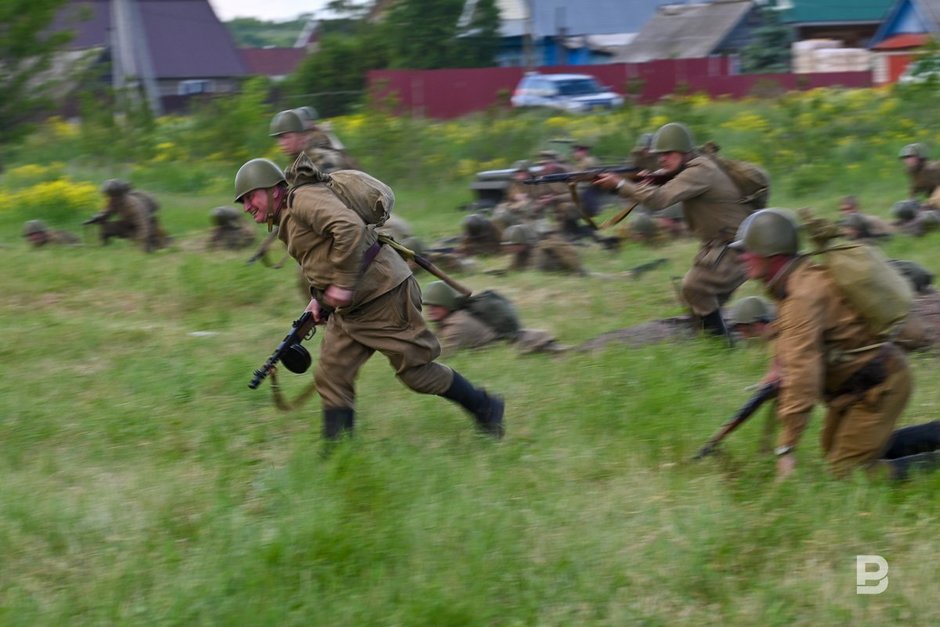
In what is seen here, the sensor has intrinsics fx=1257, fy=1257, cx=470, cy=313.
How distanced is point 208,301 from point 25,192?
8731mm

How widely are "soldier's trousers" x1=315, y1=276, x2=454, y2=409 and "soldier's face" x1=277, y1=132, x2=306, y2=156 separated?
341 cm

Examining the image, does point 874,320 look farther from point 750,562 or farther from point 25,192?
point 25,192

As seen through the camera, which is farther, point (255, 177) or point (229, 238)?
point (229, 238)

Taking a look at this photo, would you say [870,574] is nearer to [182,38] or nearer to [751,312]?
[751,312]

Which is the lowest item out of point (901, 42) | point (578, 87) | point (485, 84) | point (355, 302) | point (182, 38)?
point (901, 42)

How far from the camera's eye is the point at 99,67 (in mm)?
25016

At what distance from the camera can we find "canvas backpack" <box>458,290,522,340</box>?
9867mm

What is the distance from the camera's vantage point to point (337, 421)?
665 centimetres

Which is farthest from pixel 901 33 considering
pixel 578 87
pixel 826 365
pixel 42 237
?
pixel 826 365

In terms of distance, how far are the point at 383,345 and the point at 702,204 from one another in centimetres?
344

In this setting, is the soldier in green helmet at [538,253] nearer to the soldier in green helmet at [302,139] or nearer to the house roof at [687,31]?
the soldier in green helmet at [302,139]

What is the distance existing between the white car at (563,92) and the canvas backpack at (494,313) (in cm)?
2476

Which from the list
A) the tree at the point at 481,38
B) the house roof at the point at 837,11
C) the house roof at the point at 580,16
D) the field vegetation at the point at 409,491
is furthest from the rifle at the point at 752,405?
the house roof at the point at 580,16

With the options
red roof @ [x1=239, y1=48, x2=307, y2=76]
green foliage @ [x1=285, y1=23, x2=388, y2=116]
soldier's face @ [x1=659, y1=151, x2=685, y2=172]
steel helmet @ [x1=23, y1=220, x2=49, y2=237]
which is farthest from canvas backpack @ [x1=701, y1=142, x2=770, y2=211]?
red roof @ [x1=239, y1=48, x2=307, y2=76]
